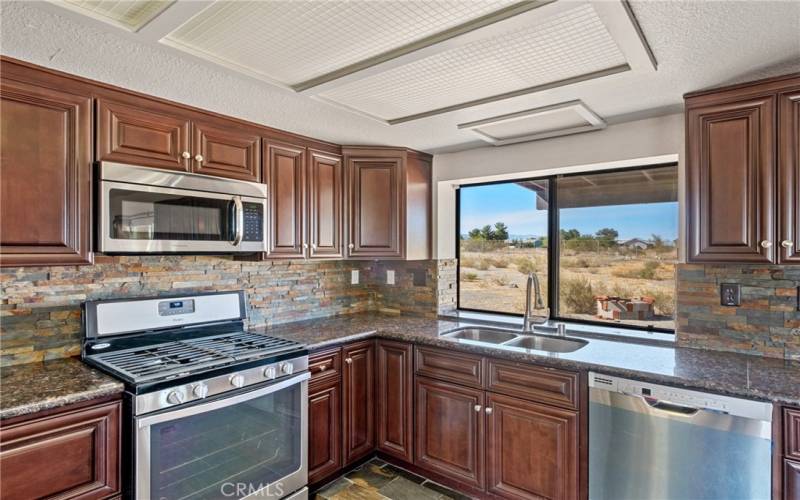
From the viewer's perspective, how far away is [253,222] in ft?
7.98

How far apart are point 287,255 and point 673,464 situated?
224 cm

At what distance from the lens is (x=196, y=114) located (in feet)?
7.36

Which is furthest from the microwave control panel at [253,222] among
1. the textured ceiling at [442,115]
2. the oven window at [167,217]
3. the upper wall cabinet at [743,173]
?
the upper wall cabinet at [743,173]

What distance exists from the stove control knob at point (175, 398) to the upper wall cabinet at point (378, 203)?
4.98ft

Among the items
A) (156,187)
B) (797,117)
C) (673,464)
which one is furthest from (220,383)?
(797,117)

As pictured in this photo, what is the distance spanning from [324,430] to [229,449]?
0.64 meters

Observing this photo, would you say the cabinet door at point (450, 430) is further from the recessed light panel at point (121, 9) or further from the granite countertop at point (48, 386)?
the recessed light panel at point (121, 9)

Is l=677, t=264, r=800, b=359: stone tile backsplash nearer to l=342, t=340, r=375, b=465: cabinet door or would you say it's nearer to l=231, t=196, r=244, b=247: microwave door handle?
l=342, t=340, r=375, b=465: cabinet door

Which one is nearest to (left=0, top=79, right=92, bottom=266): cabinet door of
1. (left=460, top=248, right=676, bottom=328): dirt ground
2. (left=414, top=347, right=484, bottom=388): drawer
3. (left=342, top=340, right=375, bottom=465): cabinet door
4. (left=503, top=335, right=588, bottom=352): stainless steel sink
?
(left=342, top=340, right=375, bottom=465): cabinet door

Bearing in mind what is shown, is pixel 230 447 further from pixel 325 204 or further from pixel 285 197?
pixel 325 204

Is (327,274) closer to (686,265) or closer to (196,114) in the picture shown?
(196,114)

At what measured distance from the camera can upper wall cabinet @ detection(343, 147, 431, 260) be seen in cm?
306

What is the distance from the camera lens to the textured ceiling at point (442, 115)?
137cm

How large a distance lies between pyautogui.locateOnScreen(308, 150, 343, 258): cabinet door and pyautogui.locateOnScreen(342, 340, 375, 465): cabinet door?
700 mm
